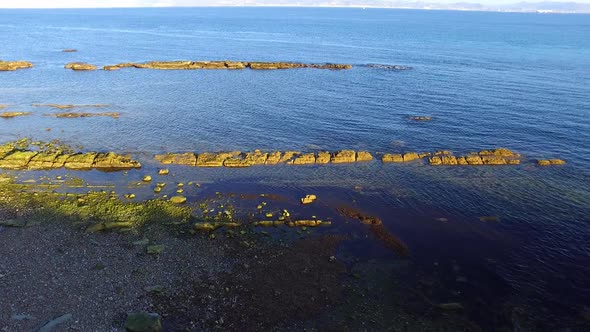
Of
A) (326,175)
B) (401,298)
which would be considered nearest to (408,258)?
(401,298)

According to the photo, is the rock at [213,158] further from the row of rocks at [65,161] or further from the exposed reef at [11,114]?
the exposed reef at [11,114]

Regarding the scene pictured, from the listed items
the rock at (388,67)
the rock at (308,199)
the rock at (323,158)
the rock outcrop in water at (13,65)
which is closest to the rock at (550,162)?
the rock at (323,158)

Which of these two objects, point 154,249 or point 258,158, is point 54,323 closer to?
point 154,249

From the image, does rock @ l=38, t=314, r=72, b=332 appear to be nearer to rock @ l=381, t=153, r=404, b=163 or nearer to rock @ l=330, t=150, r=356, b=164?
rock @ l=330, t=150, r=356, b=164

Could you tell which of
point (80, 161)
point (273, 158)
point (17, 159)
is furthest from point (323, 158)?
point (17, 159)

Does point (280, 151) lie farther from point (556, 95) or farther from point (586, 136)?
point (556, 95)

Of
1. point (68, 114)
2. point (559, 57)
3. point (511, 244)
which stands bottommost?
point (68, 114)

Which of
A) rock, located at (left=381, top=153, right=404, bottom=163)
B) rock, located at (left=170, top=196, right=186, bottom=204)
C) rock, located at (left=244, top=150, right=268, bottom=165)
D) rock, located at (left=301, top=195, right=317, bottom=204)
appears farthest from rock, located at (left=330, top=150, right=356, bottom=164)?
rock, located at (left=170, top=196, right=186, bottom=204)
